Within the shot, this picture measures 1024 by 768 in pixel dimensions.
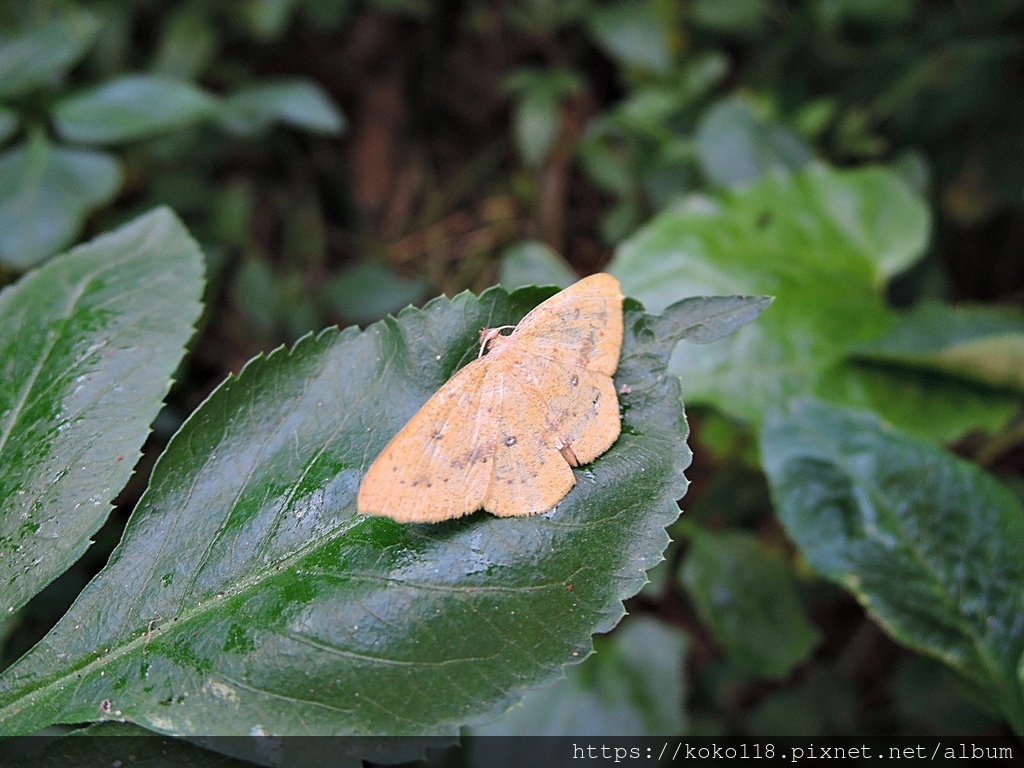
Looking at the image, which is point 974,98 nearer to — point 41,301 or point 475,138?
point 475,138

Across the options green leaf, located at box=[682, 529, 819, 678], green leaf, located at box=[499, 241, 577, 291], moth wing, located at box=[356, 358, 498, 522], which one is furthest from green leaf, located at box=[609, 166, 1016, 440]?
moth wing, located at box=[356, 358, 498, 522]

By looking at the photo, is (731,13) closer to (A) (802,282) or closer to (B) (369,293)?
(A) (802,282)

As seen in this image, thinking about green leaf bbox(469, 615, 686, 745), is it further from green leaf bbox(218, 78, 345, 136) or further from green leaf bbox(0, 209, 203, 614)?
green leaf bbox(218, 78, 345, 136)

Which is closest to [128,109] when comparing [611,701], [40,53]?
[40,53]

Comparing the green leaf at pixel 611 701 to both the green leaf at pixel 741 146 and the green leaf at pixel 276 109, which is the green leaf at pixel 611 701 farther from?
the green leaf at pixel 276 109

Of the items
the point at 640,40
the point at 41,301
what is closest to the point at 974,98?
the point at 640,40
